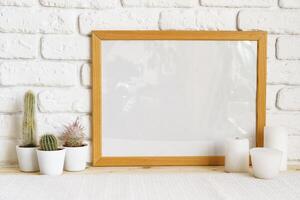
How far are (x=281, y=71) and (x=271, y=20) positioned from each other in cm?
14

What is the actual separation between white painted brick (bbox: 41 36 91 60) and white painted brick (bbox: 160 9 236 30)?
8.8 inches

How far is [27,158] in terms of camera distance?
103cm

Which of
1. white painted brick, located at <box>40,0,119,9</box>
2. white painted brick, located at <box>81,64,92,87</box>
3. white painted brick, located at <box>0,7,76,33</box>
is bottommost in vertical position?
white painted brick, located at <box>81,64,92,87</box>

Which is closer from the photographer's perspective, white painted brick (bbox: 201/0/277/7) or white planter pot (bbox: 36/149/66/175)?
white planter pot (bbox: 36/149/66/175)

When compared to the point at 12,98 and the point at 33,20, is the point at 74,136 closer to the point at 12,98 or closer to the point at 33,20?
the point at 12,98

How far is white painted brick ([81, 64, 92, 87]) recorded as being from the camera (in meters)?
1.09

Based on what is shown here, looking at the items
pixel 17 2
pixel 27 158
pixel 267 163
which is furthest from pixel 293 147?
pixel 17 2

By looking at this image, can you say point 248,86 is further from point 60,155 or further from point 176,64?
point 60,155

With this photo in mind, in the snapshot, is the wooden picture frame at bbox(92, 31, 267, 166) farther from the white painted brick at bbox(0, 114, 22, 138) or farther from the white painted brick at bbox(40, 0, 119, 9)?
the white painted brick at bbox(0, 114, 22, 138)

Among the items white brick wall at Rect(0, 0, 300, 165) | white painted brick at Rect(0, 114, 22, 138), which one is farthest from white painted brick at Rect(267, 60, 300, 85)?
white painted brick at Rect(0, 114, 22, 138)

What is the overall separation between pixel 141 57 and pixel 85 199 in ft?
1.40

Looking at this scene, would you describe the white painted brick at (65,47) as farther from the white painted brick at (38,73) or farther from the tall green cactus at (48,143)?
the tall green cactus at (48,143)

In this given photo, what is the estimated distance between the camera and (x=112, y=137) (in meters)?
1.09

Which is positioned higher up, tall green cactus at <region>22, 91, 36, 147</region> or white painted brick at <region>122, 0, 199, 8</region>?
white painted brick at <region>122, 0, 199, 8</region>
